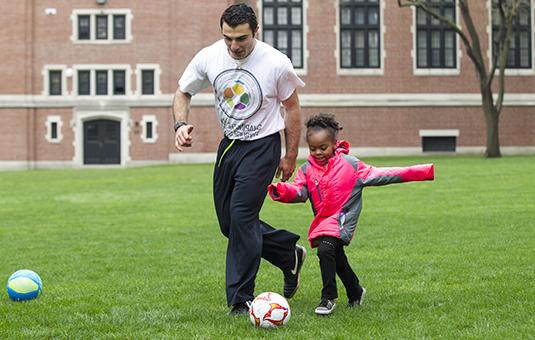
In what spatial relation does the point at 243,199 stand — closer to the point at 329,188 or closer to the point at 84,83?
the point at 329,188

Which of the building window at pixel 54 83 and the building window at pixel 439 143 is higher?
the building window at pixel 54 83

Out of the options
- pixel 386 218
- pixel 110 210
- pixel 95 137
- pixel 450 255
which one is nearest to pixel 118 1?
pixel 95 137

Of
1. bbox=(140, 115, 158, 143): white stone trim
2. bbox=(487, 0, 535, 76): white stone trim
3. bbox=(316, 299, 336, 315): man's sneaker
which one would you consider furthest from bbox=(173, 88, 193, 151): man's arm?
bbox=(487, 0, 535, 76): white stone trim

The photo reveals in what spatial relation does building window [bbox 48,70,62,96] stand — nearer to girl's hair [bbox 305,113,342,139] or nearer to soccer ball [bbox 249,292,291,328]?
girl's hair [bbox 305,113,342,139]

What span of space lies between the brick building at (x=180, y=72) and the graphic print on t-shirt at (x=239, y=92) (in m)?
36.6

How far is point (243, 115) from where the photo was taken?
590 centimetres

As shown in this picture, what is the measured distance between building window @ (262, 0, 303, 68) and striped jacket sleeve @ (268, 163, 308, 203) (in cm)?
3762

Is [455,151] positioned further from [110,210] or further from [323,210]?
[323,210]

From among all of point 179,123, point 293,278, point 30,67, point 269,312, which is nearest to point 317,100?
point 30,67

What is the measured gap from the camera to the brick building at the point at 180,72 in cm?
4244

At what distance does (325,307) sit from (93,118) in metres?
38.5

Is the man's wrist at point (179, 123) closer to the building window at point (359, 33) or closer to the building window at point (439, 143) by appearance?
the building window at point (359, 33)

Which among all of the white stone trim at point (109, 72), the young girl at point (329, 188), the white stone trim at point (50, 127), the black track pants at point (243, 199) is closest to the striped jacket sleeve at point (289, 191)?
the young girl at point (329, 188)

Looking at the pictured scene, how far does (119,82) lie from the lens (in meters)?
42.6
